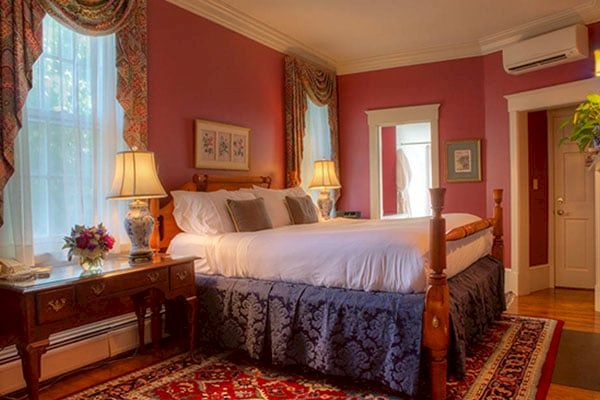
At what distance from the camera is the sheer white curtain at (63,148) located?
2795 mm

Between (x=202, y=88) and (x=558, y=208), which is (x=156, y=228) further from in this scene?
(x=558, y=208)

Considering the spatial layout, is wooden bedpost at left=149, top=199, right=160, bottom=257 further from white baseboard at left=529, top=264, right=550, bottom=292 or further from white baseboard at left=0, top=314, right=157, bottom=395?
white baseboard at left=529, top=264, right=550, bottom=292

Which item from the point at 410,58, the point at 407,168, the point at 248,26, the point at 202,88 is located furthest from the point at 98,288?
the point at 407,168

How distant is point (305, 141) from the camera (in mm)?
5844

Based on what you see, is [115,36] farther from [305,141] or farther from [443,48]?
[443,48]

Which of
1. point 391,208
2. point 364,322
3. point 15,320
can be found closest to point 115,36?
point 15,320

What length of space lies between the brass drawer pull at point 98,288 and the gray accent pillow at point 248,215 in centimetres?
125

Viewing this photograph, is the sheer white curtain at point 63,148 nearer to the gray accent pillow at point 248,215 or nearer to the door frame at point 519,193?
the gray accent pillow at point 248,215

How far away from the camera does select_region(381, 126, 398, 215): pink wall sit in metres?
7.99

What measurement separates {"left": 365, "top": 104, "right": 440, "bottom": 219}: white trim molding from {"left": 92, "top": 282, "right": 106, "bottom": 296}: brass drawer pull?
13.9 feet

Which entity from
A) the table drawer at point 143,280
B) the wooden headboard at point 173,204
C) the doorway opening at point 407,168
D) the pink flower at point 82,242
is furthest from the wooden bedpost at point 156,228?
the doorway opening at point 407,168

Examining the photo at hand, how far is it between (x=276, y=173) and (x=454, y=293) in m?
2.84

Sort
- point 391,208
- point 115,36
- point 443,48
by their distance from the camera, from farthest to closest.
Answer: point 391,208 < point 443,48 < point 115,36

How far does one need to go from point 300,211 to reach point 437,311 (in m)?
2.08
